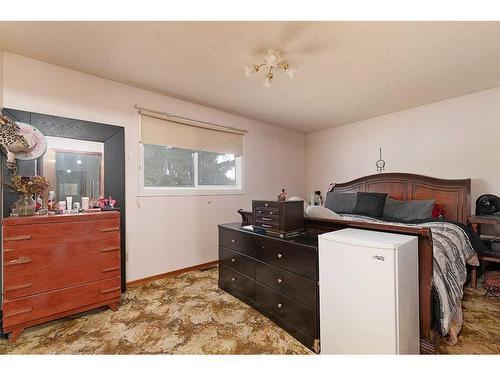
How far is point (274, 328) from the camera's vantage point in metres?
1.76

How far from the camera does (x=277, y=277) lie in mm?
1782

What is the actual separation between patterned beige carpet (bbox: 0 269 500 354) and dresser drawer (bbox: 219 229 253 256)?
523 mm

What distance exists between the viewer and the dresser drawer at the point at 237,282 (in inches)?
81.7

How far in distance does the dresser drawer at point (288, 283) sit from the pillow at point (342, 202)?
1.87 meters

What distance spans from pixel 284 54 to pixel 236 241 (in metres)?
1.79

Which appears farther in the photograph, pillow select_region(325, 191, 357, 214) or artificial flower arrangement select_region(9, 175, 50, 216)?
pillow select_region(325, 191, 357, 214)

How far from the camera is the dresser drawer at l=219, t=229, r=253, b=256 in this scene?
6.83 feet

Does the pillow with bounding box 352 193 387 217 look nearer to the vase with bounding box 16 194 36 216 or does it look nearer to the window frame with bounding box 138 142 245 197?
the window frame with bounding box 138 142 245 197

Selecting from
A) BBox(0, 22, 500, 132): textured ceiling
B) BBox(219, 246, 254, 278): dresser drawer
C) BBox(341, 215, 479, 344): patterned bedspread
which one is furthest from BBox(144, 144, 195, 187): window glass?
BBox(341, 215, 479, 344): patterned bedspread

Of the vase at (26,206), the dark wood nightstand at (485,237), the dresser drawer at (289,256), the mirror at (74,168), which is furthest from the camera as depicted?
the dark wood nightstand at (485,237)

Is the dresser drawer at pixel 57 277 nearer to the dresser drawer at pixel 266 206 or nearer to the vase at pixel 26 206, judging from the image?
the vase at pixel 26 206

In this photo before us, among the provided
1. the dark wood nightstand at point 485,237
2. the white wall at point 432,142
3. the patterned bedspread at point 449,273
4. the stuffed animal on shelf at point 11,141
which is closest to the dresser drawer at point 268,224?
the patterned bedspread at point 449,273
